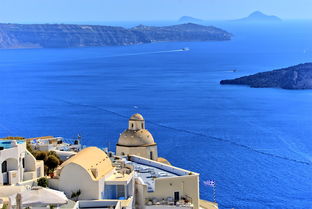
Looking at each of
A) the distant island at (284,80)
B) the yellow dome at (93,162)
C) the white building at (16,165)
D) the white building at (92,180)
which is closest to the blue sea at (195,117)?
the distant island at (284,80)

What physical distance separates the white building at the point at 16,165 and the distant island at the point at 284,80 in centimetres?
6740

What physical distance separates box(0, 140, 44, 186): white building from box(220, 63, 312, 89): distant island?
6740 centimetres

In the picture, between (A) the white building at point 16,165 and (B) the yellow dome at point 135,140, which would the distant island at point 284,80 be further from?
(A) the white building at point 16,165

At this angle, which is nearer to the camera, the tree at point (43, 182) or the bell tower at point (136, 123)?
the tree at point (43, 182)

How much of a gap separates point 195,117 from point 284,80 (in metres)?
30.8

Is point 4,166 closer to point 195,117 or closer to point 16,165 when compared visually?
point 16,165

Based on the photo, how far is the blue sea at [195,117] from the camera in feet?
118

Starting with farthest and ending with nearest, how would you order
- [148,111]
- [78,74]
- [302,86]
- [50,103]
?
[78,74]
[302,86]
[50,103]
[148,111]

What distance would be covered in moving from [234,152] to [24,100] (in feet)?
112

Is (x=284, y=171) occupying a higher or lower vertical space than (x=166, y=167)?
lower

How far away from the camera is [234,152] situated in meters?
43.0

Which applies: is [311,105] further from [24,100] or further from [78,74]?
[78,74]

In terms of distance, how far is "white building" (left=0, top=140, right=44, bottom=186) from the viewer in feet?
61.8

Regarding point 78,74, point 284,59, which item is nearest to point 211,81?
point 78,74
